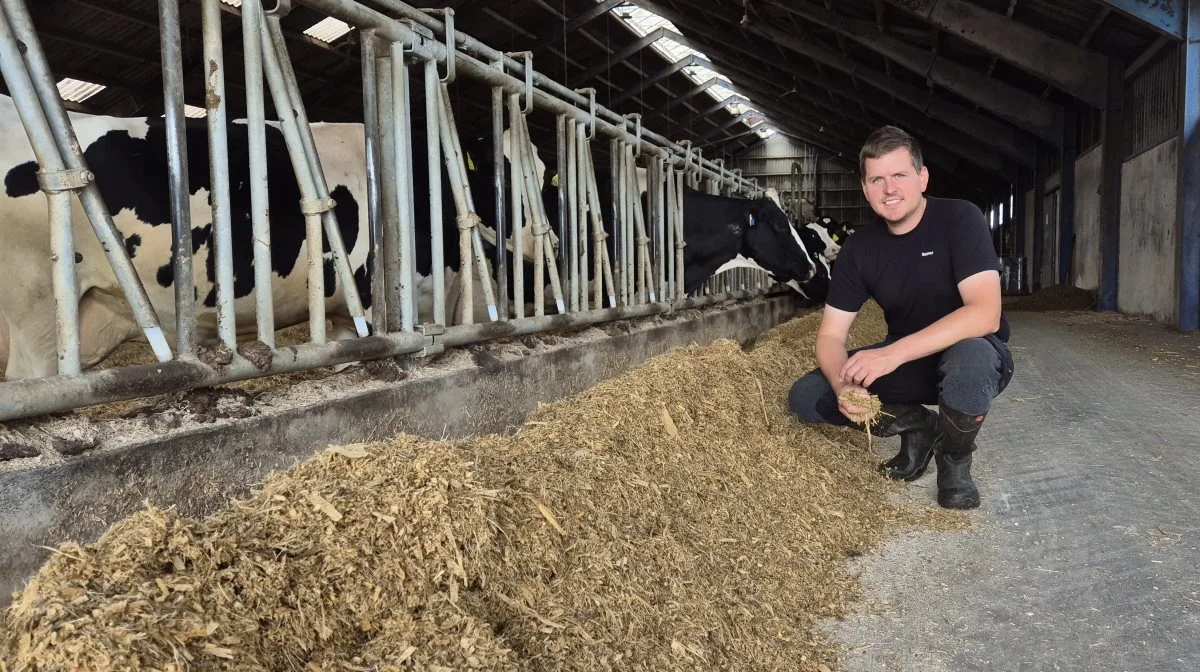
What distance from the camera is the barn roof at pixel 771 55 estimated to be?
460 inches

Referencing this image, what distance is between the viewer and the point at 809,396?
Answer: 3.70m

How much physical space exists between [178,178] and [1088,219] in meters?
15.9

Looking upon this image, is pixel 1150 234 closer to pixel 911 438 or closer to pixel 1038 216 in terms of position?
pixel 1038 216

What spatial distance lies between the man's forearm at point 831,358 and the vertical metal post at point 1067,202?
14.2 metres

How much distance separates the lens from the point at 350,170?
4.04m

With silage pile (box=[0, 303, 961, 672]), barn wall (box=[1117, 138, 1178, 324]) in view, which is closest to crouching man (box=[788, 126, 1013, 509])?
silage pile (box=[0, 303, 961, 672])

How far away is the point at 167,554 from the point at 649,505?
1.27 meters

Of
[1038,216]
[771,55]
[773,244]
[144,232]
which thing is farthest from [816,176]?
[144,232]

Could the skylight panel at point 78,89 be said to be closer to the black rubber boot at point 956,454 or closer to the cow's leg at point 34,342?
the cow's leg at point 34,342

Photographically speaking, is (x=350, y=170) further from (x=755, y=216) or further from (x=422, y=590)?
(x=755, y=216)

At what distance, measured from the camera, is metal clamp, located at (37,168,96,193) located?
6.09 ft

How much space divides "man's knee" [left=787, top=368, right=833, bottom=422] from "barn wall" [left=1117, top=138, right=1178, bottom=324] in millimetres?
8544

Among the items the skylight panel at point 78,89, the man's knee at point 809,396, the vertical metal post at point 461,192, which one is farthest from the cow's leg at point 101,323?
the skylight panel at point 78,89

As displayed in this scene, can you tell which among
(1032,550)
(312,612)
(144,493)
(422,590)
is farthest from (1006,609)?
(144,493)
